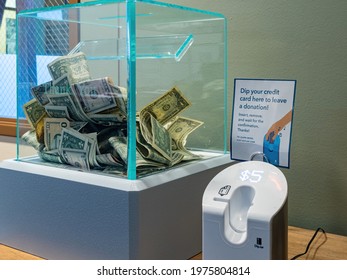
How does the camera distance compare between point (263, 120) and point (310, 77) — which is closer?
point (263, 120)

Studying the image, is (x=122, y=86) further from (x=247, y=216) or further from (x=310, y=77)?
(x=310, y=77)

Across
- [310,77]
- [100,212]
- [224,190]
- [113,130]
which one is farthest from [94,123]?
[310,77]

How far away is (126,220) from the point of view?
0.94 meters

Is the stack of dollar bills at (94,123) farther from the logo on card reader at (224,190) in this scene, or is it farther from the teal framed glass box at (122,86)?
the logo on card reader at (224,190)

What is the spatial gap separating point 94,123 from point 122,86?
0.43ft

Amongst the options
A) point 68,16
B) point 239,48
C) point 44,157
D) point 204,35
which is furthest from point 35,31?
point 239,48

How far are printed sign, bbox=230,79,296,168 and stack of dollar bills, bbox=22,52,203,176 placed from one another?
0.13 meters

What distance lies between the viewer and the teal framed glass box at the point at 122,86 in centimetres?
104

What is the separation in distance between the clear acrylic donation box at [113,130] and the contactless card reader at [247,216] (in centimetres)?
16

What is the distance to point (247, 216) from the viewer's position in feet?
2.67

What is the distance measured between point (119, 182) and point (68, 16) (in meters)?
0.44

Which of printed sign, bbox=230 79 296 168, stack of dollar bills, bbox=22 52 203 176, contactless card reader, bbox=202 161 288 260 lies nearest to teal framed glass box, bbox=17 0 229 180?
stack of dollar bills, bbox=22 52 203 176

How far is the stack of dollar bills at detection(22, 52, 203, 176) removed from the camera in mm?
1056
